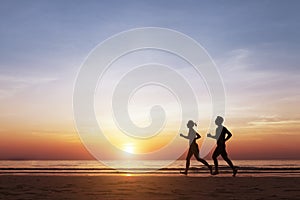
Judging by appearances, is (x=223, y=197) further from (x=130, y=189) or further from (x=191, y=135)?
(x=191, y=135)

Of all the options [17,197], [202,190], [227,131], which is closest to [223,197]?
[202,190]

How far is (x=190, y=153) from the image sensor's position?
20.1m

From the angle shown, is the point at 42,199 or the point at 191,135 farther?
the point at 191,135

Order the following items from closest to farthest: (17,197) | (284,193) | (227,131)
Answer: (17,197) → (284,193) → (227,131)

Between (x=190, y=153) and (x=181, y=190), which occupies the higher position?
(x=190, y=153)

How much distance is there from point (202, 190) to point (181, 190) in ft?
2.16

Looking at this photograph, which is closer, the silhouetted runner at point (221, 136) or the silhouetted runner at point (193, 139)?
the silhouetted runner at point (221, 136)

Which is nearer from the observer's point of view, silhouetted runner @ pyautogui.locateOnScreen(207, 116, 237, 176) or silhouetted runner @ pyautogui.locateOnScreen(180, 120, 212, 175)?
silhouetted runner @ pyautogui.locateOnScreen(207, 116, 237, 176)

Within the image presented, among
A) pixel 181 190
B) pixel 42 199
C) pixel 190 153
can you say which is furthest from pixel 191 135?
pixel 42 199

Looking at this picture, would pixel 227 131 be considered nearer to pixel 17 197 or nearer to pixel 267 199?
pixel 267 199

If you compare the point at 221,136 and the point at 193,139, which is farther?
the point at 193,139

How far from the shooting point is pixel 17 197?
10.6m

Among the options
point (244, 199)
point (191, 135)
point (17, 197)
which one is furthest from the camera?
point (191, 135)

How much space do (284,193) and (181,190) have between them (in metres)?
3.08
